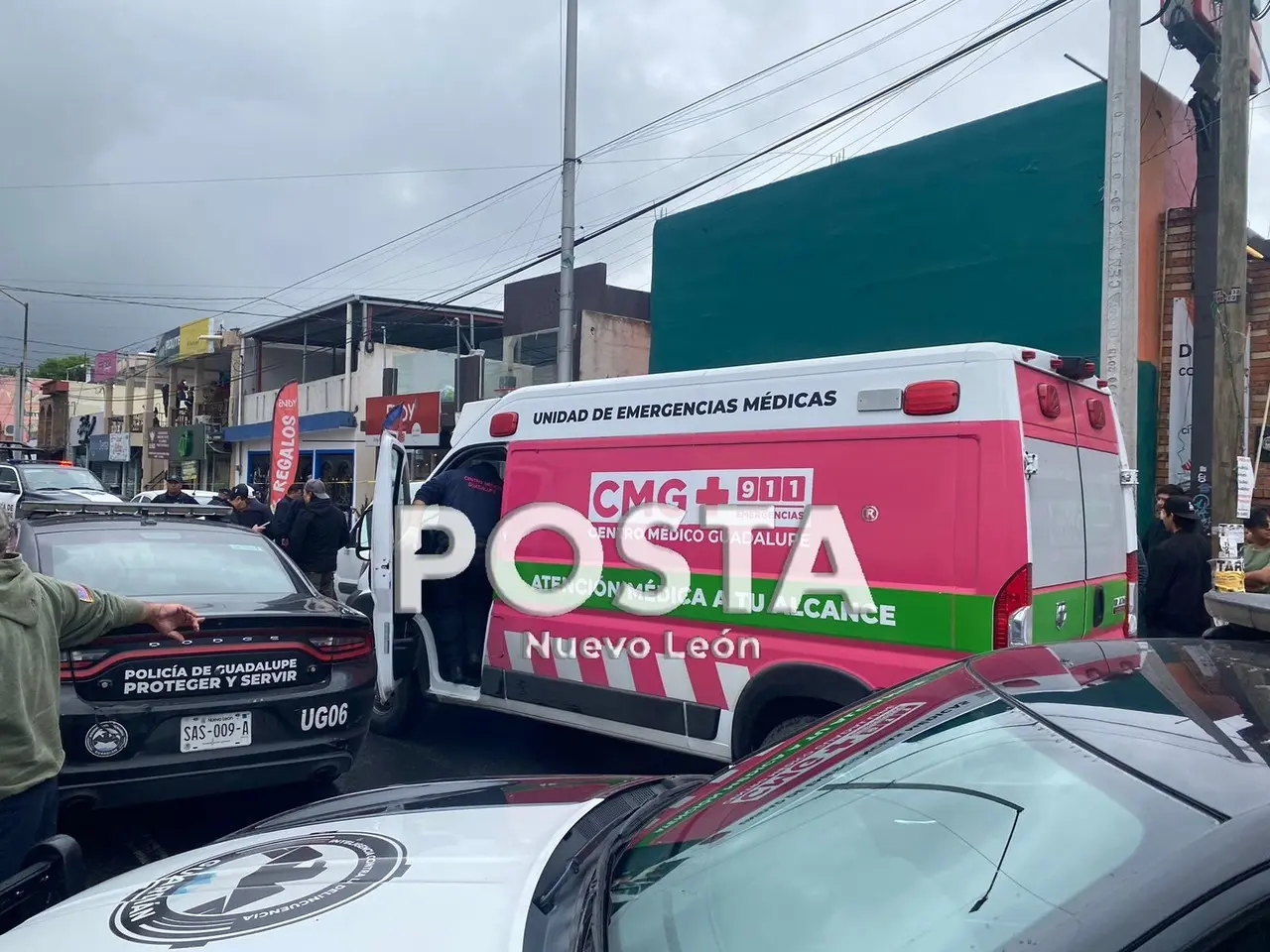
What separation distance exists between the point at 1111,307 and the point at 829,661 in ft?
15.3

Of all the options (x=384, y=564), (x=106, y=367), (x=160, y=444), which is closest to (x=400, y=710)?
(x=384, y=564)

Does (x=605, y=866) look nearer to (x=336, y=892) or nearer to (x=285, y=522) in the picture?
(x=336, y=892)

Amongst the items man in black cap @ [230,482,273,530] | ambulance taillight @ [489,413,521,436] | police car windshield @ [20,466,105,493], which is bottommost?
man in black cap @ [230,482,273,530]

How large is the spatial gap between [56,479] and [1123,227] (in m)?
15.5

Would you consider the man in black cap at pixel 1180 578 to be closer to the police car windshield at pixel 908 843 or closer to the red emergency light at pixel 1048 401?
the red emergency light at pixel 1048 401

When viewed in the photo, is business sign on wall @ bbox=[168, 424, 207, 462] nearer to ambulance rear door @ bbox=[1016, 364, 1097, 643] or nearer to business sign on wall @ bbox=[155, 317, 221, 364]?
business sign on wall @ bbox=[155, 317, 221, 364]

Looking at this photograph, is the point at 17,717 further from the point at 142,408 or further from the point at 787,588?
the point at 142,408

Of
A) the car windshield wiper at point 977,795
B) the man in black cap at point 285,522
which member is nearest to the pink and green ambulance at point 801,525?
the car windshield wiper at point 977,795

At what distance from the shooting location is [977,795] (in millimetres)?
1695

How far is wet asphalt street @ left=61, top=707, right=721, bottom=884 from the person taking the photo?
4.85 metres

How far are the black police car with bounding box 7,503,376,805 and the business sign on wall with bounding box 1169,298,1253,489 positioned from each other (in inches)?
332

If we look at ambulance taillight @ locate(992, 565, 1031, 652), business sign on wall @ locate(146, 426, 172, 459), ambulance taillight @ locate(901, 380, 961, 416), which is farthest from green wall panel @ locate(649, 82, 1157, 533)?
business sign on wall @ locate(146, 426, 172, 459)

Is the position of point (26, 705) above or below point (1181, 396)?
below

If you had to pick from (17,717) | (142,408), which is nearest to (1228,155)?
(17,717)
